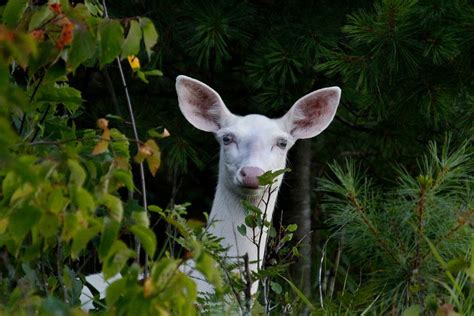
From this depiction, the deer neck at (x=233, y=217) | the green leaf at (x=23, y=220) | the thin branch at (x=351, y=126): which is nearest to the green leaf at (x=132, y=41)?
the green leaf at (x=23, y=220)

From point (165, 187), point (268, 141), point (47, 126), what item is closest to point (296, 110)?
point (268, 141)

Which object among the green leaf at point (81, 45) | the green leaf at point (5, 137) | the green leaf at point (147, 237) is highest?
the green leaf at point (81, 45)

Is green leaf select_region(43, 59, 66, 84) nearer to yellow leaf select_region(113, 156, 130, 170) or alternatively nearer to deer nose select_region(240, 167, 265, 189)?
yellow leaf select_region(113, 156, 130, 170)

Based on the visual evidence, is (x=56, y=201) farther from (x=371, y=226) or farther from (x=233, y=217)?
(x=233, y=217)

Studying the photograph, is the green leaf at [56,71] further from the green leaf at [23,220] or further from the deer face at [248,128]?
the deer face at [248,128]

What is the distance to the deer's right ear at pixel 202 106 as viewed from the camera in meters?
5.95

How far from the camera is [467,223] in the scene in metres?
3.88

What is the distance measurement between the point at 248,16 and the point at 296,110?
0.93 metres

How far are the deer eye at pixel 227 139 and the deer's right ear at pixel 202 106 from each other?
256mm

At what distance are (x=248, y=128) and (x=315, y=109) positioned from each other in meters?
0.51

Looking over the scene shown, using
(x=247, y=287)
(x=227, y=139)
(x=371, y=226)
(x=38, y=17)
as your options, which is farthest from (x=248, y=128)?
(x=38, y=17)

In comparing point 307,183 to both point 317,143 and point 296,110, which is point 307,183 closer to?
point 317,143

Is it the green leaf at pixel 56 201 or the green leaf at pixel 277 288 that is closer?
the green leaf at pixel 56 201

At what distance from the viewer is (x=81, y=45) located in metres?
3.21
